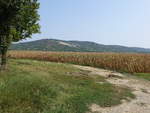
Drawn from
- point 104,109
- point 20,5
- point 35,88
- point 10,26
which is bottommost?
point 104,109

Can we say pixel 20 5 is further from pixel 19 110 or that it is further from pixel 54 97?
pixel 19 110

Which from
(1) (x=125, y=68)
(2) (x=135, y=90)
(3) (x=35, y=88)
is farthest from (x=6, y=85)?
(1) (x=125, y=68)

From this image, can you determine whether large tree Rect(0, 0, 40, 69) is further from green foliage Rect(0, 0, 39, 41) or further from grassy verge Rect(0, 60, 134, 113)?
grassy verge Rect(0, 60, 134, 113)

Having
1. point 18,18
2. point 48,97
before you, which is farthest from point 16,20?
point 48,97

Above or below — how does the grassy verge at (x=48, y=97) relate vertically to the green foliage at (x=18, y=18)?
below

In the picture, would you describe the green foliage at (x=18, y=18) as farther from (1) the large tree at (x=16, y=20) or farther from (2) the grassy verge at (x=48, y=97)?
(2) the grassy verge at (x=48, y=97)

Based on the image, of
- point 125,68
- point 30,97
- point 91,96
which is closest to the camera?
point 30,97

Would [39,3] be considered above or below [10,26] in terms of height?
above

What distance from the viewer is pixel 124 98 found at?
54.9 feet

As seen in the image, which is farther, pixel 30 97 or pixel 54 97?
pixel 54 97

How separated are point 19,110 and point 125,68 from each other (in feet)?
87.1

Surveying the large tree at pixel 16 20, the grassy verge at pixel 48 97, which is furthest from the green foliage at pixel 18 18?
the grassy verge at pixel 48 97

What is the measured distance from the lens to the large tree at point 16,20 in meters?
21.0

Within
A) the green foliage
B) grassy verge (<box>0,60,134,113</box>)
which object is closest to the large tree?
the green foliage
